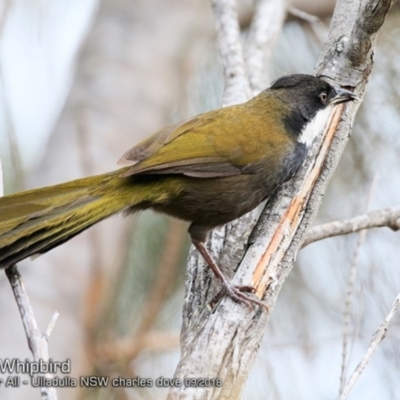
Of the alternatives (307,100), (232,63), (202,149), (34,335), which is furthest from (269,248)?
(232,63)

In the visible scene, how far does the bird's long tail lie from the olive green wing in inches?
6.0

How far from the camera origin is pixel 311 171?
366 centimetres

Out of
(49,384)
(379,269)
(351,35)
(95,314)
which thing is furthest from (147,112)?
(49,384)

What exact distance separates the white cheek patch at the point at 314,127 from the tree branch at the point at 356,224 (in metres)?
0.50

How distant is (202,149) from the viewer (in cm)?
371

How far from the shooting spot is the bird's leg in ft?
9.82

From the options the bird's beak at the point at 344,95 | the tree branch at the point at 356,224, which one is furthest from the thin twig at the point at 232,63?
the tree branch at the point at 356,224

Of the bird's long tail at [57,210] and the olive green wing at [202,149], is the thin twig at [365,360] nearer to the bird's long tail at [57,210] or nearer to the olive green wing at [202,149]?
the olive green wing at [202,149]

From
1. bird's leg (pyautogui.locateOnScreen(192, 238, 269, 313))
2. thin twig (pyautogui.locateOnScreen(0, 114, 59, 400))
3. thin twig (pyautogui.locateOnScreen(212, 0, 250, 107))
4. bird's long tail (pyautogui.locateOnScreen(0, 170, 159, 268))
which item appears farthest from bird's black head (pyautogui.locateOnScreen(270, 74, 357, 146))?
thin twig (pyautogui.locateOnScreen(0, 114, 59, 400))

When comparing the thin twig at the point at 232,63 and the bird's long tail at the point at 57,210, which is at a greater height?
the thin twig at the point at 232,63

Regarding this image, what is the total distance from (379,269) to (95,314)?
7.27 ft

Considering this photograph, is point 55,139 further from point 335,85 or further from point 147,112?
point 335,85

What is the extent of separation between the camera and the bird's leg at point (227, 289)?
9.82ft

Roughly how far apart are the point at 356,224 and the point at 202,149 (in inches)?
35.2
